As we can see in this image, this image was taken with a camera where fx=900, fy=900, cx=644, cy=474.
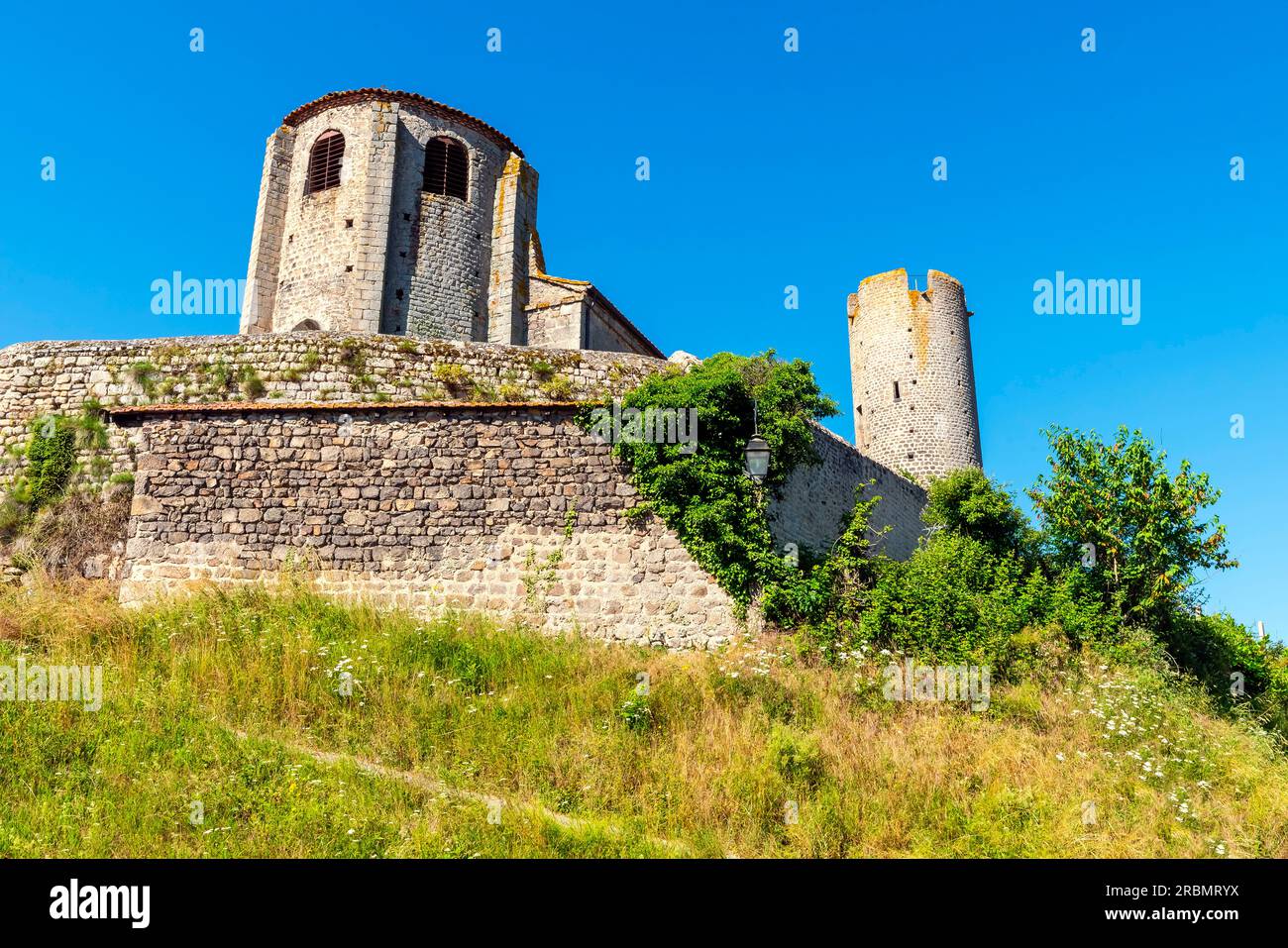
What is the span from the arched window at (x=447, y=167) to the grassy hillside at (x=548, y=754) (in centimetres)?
1409

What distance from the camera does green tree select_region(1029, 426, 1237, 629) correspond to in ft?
50.0

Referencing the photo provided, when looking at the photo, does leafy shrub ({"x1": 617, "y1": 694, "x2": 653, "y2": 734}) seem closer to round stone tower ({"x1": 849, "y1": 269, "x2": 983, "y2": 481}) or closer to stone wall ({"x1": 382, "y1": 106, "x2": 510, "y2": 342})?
stone wall ({"x1": 382, "y1": 106, "x2": 510, "y2": 342})

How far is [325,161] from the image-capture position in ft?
72.5

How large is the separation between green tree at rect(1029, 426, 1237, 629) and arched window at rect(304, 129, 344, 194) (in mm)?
17542

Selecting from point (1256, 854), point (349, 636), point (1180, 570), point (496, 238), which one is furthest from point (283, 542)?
point (1180, 570)

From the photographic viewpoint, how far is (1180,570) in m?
15.3

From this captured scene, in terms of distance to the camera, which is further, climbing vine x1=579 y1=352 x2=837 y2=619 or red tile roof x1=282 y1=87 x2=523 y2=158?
red tile roof x1=282 y1=87 x2=523 y2=158

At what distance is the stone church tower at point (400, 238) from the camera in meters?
20.9

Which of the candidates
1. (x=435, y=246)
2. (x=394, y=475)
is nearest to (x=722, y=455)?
(x=394, y=475)

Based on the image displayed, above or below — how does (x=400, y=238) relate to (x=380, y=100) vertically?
below

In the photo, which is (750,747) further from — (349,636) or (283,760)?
(349,636)

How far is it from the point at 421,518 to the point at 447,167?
1329 cm

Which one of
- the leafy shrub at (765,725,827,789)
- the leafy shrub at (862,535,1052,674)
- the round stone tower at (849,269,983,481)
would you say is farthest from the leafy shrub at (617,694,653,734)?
the round stone tower at (849,269,983,481)

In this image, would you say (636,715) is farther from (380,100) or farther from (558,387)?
(380,100)
